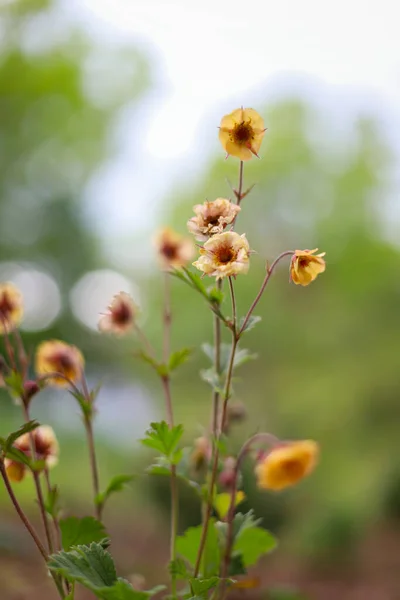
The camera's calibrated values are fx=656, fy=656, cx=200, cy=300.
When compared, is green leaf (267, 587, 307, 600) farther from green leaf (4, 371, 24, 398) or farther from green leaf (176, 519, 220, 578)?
green leaf (4, 371, 24, 398)

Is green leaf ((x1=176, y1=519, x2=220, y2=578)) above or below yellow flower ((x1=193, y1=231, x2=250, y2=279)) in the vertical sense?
below

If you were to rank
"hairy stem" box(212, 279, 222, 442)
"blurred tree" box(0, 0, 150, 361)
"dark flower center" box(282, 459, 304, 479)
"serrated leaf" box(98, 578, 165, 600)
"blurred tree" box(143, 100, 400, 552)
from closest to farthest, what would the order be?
"serrated leaf" box(98, 578, 165, 600), "hairy stem" box(212, 279, 222, 442), "dark flower center" box(282, 459, 304, 479), "blurred tree" box(143, 100, 400, 552), "blurred tree" box(0, 0, 150, 361)

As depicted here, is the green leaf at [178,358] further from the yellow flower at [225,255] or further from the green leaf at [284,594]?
the green leaf at [284,594]

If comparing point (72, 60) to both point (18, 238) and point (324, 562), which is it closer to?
point (18, 238)

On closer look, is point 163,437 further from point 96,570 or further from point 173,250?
point 173,250

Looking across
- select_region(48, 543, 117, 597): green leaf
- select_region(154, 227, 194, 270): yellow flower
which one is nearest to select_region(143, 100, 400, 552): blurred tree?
select_region(154, 227, 194, 270): yellow flower

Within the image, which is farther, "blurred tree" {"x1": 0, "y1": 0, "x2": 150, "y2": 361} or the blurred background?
"blurred tree" {"x1": 0, "y1": 0, "x2": 150, "y2": 361}

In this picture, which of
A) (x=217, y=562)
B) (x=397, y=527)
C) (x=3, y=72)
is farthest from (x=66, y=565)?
(x=3, y=72)
